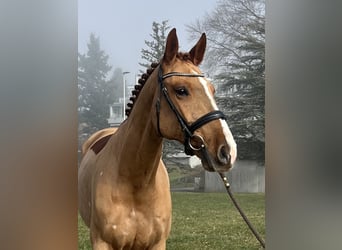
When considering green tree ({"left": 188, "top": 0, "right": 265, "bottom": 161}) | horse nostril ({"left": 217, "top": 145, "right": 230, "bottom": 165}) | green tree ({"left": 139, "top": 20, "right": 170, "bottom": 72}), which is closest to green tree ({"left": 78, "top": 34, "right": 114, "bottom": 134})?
green tree ({"left": 139, "top": 20, "right": 170, "bottom": 72})

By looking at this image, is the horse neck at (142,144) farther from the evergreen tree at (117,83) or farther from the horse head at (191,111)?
the evergreen tree at (117,83)

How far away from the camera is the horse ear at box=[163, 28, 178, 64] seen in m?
1.18

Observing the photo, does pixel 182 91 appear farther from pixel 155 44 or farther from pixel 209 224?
pixel 209 224

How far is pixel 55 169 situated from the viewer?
38.9 inches

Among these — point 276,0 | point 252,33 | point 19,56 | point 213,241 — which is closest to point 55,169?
point 19,56

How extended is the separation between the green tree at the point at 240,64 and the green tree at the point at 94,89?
1.74 feet

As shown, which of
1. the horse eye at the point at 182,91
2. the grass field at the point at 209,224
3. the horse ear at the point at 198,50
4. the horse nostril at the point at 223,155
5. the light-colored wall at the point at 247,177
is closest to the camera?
the horse nostril at the point at 223,155

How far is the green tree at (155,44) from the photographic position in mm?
2383

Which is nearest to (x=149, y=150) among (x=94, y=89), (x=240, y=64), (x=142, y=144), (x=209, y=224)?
(x=142, y=144)

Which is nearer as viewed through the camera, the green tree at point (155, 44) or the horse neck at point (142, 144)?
the horse neck at point (142, 144)

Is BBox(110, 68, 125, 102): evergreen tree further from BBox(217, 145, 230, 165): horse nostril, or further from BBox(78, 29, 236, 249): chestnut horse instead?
BBox(217, 145, 230, 165): horse nostril

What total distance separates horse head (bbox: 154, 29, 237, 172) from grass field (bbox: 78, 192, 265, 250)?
1190mm

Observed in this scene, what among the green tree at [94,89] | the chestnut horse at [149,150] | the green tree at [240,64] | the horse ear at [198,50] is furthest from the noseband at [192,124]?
the green tree at [94,89]

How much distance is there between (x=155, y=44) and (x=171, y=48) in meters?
1.32
